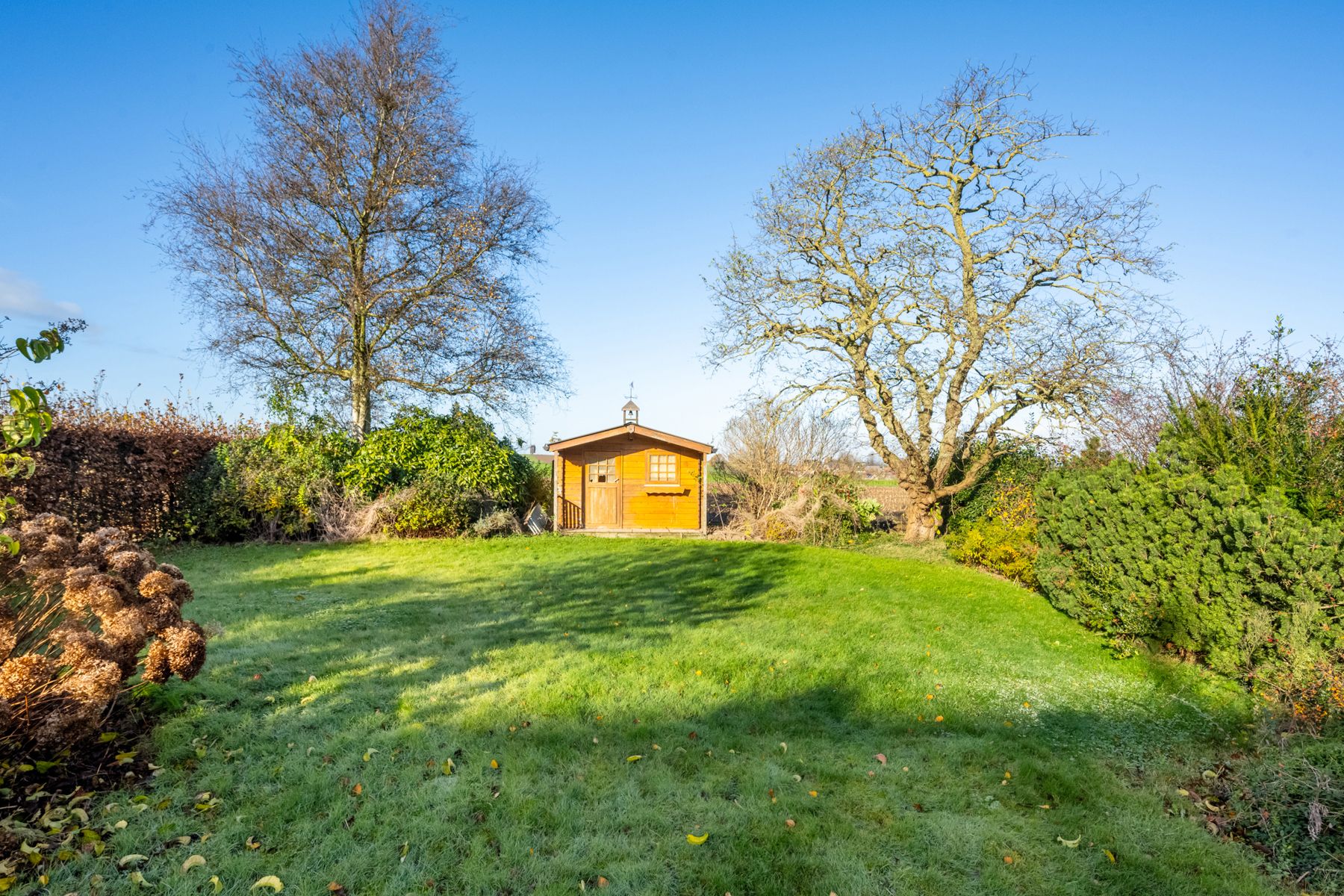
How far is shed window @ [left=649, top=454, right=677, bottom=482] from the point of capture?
1662 centimetres

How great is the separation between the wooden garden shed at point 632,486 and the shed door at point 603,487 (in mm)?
19

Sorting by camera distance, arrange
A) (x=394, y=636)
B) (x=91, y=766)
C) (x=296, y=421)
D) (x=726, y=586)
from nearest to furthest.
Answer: (x=91, y=766) < (x=394, y=636) < (x=726, y=586) < (x=296, y=421)

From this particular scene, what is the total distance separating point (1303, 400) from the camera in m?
6.72

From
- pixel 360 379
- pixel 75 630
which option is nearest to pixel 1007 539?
pixel 75 630

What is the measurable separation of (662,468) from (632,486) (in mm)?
924

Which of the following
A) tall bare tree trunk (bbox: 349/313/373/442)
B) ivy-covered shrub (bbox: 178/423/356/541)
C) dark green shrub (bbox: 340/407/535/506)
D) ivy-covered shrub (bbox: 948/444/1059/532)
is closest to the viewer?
ivy-covered shrub (bbox: 178/423/356/541)

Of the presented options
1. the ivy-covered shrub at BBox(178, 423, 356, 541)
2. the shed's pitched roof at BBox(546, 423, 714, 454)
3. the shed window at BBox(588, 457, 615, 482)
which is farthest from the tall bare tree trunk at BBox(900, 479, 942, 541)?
the ivy-covered shrub at BBox(178, 423, 356, 541)

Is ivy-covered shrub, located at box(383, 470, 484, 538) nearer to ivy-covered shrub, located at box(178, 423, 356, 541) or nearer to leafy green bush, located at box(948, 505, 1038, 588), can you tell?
ivy-covered shrub, located at box(178, 423, 356, 541)

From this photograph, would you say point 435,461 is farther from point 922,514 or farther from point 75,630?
point 922,514

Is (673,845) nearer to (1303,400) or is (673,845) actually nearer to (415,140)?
(1303,400)

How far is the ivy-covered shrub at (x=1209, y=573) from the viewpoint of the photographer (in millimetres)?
5254

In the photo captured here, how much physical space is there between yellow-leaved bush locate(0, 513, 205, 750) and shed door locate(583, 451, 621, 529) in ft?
39.6

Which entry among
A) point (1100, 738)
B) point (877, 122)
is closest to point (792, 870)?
point (1100, 738)

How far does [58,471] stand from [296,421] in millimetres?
4327
